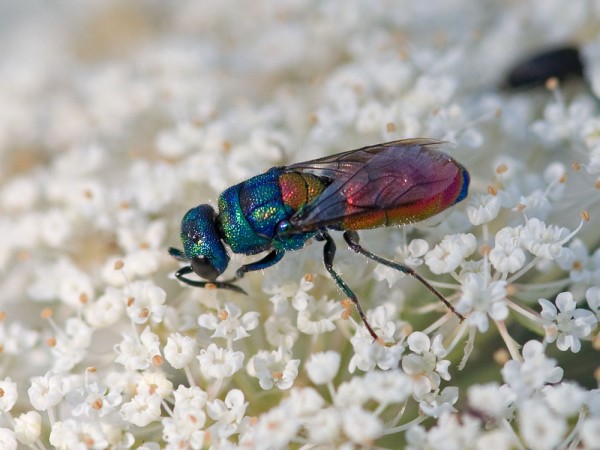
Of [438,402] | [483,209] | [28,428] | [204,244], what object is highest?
[204,244]

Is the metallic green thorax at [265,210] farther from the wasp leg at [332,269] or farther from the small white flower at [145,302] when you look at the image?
the small white flower at [145,302]

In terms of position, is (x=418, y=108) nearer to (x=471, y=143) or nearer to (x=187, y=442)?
(x=471, y=143)

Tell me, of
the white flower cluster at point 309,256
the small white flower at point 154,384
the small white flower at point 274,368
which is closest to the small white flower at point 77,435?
the white flower cluster at point 309,256

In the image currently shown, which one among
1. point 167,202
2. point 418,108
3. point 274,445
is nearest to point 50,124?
point 167,202

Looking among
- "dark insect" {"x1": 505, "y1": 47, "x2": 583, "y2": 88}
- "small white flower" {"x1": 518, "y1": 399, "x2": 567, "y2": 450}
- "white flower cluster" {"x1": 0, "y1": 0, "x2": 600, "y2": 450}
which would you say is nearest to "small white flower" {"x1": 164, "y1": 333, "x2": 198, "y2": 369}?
"white flower cluster" {"x1": 0, "y1": 0, "x2": 600, "y2": 450}

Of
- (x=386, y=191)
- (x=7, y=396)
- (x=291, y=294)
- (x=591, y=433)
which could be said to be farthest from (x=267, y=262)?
(x=591, y=433)

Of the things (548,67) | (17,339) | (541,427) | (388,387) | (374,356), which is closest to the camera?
(541,427)

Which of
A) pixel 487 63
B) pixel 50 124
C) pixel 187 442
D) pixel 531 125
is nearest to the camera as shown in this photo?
pixel 187 442

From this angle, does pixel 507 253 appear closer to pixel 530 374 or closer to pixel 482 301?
pixel 482 301
